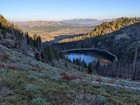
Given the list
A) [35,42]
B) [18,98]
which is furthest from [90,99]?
[35,42]

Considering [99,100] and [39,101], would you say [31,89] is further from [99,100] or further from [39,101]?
[99,100]

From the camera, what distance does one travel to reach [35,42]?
133m

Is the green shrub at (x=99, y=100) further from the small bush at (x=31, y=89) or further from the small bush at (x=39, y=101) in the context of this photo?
the small bush at (x=31, y=89)

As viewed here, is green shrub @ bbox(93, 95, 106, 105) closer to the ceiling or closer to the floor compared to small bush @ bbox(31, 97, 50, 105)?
closer to the floor

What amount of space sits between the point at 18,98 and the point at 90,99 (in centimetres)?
442

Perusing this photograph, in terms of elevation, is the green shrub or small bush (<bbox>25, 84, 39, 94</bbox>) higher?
small bush (<bbox>25, 84, 39, 94</bbox>)

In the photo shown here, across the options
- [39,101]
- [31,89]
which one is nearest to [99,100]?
[39,101]

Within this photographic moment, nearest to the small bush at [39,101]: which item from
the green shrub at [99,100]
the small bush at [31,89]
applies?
the small bush at [31,89]

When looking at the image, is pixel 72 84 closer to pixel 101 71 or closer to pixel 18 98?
pixel 18 98

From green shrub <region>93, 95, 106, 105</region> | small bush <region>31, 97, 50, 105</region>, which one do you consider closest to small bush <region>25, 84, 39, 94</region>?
small bush <region>31, 97, 50, 105</region>

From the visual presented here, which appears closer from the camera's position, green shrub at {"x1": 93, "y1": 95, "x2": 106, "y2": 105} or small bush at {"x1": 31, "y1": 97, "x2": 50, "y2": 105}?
small bush at {"x1": 31, "y1": 97, "x2": 50, "y2": 105}

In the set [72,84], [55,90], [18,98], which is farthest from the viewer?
[72,84]

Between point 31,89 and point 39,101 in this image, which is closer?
point 39,101

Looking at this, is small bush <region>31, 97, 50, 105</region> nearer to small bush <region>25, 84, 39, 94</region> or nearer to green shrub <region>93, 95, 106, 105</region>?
small bush <region>25, 84, 39, 94</region>
